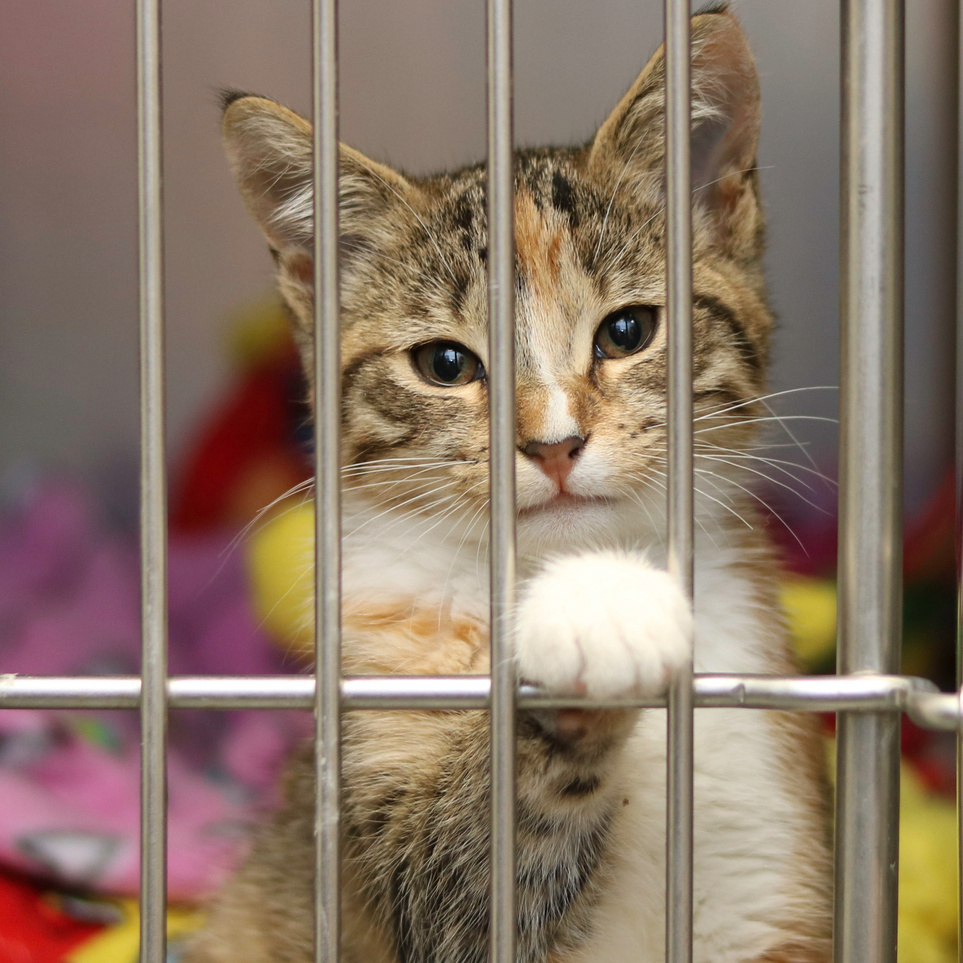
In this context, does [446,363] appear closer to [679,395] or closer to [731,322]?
[731,322]

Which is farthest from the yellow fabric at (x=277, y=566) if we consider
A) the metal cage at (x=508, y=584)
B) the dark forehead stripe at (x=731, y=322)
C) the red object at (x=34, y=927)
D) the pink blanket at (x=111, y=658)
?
the metal cage at (x=508, y=584)

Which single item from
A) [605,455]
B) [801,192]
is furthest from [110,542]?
[801,192]

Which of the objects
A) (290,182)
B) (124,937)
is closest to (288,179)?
(290,182)

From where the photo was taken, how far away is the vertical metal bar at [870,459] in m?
0.58

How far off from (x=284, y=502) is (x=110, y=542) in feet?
0.97

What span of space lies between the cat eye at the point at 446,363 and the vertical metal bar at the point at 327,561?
1.48 feet

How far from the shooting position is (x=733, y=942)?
2.80 feet

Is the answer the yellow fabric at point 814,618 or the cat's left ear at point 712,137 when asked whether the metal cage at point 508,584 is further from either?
the yellow fabric at point 814,618

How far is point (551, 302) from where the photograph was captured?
0.97 m

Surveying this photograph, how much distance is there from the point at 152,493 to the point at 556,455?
39cm

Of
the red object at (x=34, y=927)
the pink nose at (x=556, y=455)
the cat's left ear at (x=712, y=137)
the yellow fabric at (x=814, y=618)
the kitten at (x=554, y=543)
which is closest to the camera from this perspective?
the kitten at (x=554, y=543)

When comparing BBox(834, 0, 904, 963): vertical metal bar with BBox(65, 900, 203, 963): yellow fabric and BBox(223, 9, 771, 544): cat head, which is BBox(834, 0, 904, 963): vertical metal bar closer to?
BBox(223, 9, 771, 544): cat head

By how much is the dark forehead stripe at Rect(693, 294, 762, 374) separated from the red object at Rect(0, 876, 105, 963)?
1088 millimetres

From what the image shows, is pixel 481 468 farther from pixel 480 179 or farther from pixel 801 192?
pixel 801 192
